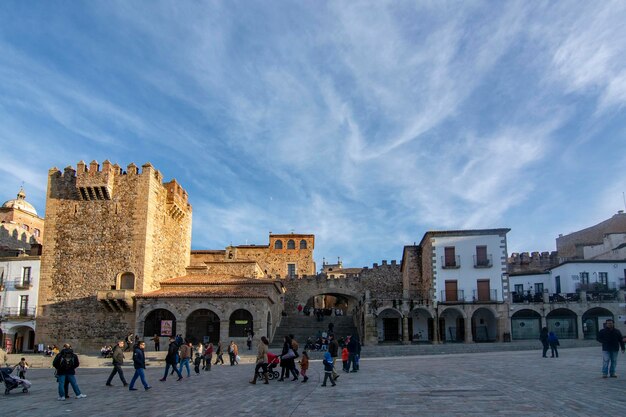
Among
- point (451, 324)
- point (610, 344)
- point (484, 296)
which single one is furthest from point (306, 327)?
point (610, 344)

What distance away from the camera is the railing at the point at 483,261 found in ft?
121

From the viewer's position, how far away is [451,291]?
1467 inches

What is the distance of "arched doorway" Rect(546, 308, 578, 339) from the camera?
37.9 m

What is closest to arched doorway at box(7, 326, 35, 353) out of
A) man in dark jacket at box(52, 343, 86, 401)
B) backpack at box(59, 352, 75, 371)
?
man in dark jacket at box(52, 343, 86, 401)

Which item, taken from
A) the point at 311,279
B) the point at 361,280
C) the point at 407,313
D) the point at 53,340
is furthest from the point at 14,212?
the point at 407,313

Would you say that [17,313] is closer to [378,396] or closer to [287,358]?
[287,358]

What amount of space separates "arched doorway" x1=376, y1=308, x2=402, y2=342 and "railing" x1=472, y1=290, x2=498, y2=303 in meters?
5.69

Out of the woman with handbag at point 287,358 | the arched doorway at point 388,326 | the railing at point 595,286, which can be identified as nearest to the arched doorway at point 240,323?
the arched doorway at point 388,326

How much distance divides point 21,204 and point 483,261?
52.7 meters

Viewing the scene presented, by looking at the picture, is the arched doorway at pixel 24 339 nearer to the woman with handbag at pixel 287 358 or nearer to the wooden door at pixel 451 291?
the wooden door at pixel 451 291

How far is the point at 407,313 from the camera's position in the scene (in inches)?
1437

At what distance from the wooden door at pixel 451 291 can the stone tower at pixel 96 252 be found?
782 inches

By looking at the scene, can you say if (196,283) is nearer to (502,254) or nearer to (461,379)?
(502,254)

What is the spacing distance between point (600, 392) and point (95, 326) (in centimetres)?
3055
